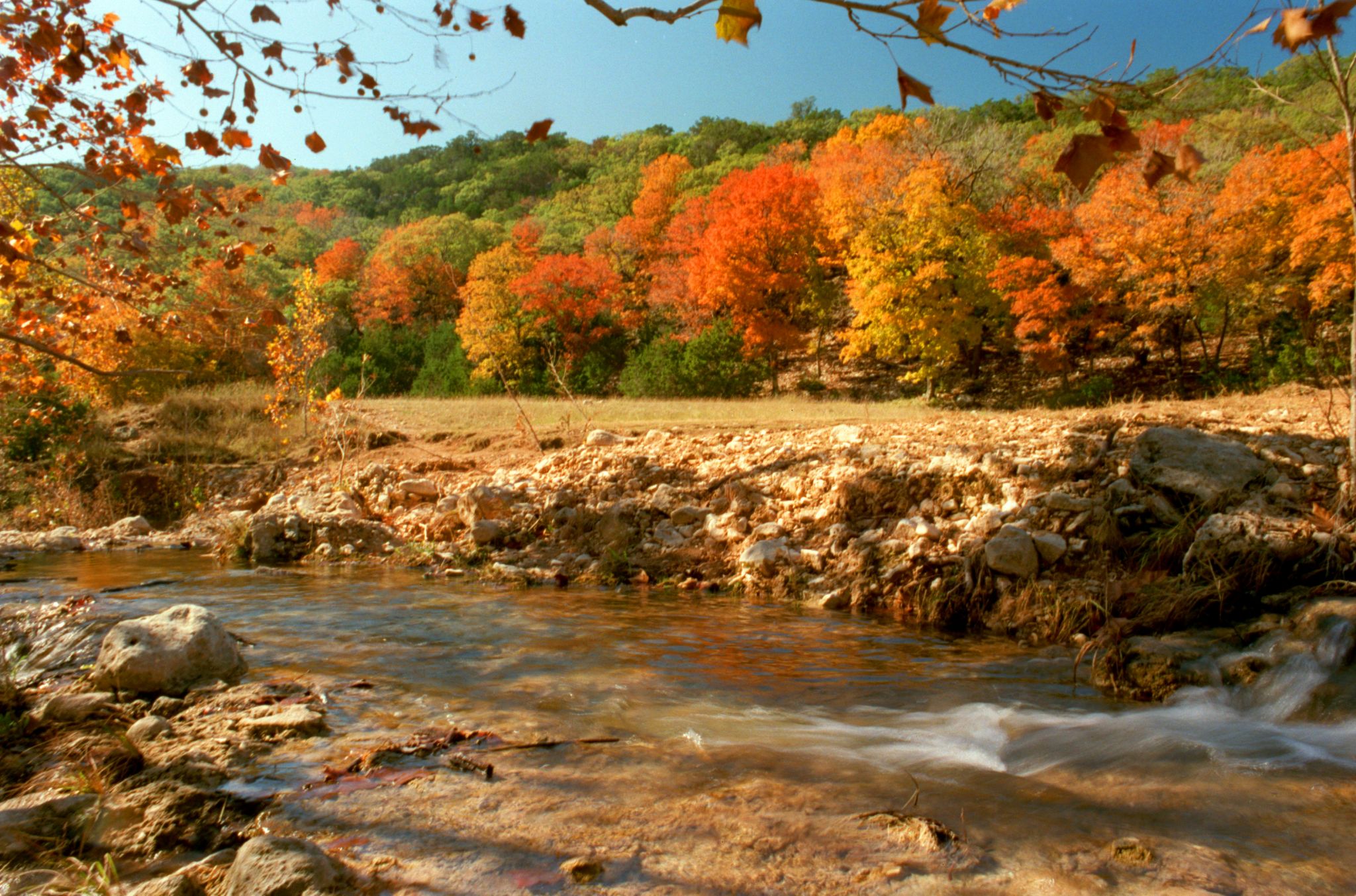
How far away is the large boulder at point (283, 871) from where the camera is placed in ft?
7.68

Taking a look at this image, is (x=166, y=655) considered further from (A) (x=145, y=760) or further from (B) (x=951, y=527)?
(B) (x=951, y=527)

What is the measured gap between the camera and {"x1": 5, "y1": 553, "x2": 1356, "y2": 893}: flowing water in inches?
111

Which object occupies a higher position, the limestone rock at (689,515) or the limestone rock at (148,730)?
the limestone rock at (689,515)

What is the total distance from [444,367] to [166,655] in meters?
35.5

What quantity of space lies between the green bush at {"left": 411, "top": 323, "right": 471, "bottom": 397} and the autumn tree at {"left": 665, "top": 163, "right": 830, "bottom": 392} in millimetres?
10283

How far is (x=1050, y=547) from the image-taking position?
279 inches

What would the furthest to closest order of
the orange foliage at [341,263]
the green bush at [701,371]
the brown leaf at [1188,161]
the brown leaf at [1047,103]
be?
the orange foliage at [341,263] → the green bush at [701,371] → the brown leaf at [1047,103] → the brown leaf at [1188,161]

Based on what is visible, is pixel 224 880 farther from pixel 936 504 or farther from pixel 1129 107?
pixel 936 504

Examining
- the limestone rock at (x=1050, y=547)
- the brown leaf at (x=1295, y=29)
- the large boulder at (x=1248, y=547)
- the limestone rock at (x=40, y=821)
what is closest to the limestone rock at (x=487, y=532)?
the limestone rock at (x=1050, y=547)

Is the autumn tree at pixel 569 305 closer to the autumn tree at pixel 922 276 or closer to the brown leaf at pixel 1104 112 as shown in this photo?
Result: the autumn tree at pixel 922 276

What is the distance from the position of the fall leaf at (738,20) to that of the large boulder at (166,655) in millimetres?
4524

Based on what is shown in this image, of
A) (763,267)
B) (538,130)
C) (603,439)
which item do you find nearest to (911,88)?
(538,130)

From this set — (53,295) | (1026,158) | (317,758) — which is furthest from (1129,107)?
(1026,158)

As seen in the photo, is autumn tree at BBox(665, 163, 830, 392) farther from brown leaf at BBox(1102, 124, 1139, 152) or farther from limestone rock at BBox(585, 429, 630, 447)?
brown leaf at BBox(1102, 124, 1139, 152)
